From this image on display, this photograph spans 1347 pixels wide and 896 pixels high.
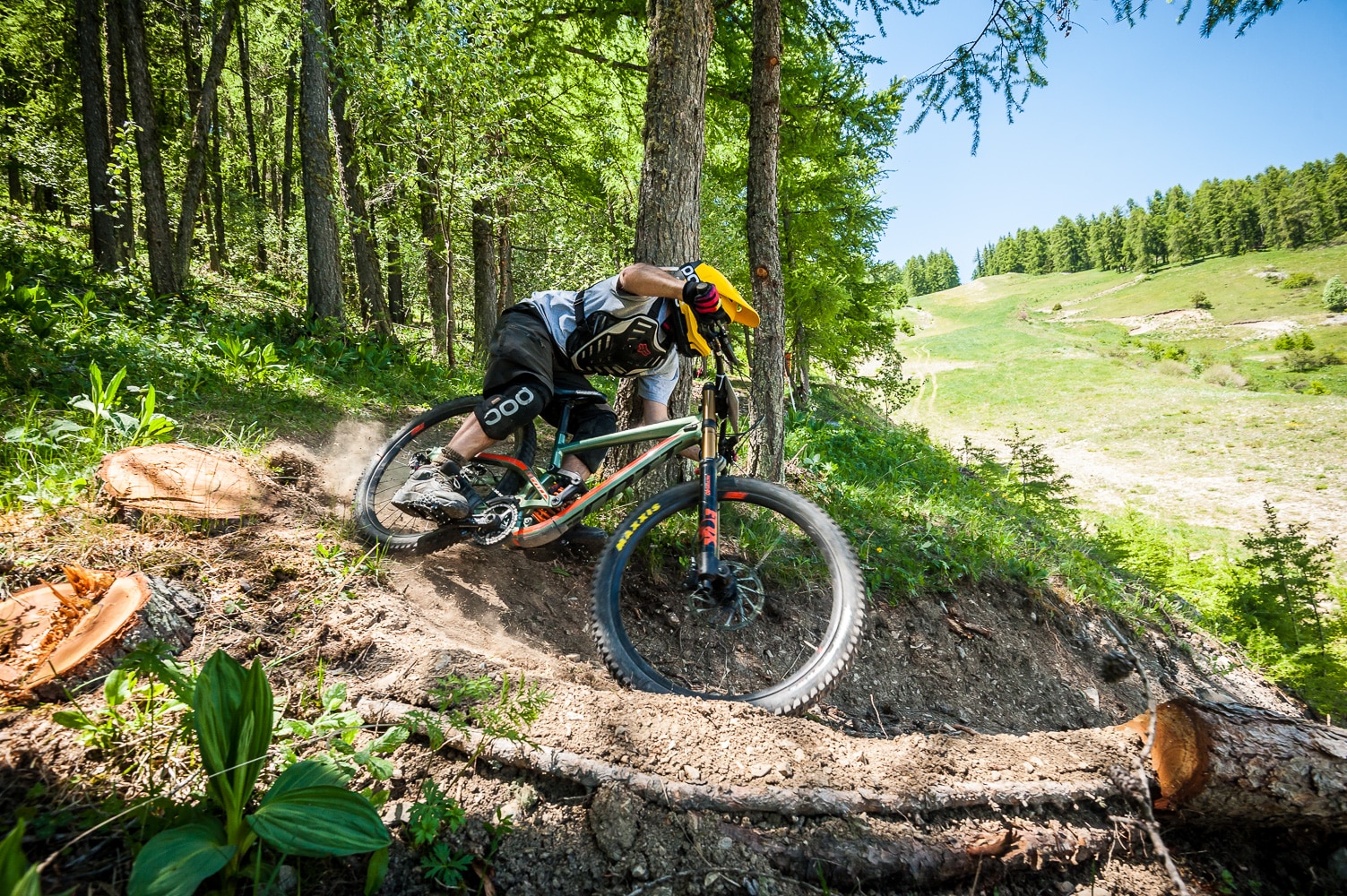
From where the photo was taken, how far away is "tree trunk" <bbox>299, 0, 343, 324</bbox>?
7953mm

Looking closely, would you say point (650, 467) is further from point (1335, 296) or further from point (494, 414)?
point (1335, 296)

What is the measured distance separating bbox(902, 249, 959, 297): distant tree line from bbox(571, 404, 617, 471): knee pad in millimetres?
138361

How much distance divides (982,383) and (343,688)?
150ft

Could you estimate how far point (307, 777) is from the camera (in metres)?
1.45

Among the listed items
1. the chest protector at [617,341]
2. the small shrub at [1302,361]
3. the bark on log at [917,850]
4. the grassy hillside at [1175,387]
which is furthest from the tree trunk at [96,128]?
the small shrub at [1302,361]

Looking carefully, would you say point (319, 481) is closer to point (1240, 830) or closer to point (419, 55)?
point (1240, 830)

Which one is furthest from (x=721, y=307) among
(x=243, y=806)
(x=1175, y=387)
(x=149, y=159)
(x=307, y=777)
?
(x=1175, y=387)

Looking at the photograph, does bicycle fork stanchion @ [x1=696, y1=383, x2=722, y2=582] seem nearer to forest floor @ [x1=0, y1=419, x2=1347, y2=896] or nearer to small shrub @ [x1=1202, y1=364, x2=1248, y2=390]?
forest floor @ [x1=0, y1=419, x2=1347, y2=896]

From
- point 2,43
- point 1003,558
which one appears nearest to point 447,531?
point 1003,558

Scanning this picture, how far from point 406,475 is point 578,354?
162 cm

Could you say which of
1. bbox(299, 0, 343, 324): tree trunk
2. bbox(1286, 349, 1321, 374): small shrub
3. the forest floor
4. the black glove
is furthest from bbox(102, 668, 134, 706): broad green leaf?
bbox(1286, 349, 1321, 374): small shrub

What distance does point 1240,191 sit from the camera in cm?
7750

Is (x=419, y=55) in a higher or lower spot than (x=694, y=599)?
higher

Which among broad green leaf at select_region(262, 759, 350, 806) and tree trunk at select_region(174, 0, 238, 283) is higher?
tree trunk at select_region(174, 0, 238, 283)
